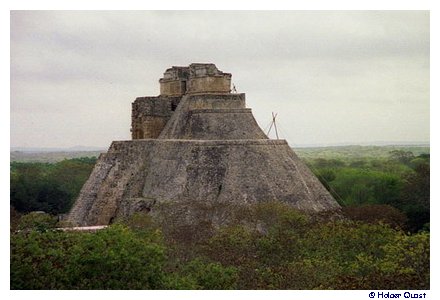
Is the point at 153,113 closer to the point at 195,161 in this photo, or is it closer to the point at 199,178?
the point at 195,161

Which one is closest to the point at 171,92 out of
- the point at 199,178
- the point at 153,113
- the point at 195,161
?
the point at 153,113

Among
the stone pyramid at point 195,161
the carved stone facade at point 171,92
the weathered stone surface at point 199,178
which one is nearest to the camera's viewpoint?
the weathered stone surface at point 199,178

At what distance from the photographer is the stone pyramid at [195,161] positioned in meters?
27.6

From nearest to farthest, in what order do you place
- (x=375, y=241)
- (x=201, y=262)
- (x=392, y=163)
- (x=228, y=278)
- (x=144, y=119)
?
(x=228, y=278), (x=201, y=262), (x=375, y=241), (x=144, y=119), (x=392, y=163)

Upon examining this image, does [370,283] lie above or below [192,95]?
below

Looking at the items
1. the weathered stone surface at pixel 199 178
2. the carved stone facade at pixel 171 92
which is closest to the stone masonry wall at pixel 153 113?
the carved stone facade at pixel 171 92

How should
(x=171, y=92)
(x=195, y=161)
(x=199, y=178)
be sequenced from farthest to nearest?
1. (x=171, y=92)
2. (x=195, y=161)
3. (x=199, y=178)

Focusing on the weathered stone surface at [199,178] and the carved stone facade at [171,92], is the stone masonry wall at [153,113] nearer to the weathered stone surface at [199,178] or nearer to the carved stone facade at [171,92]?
the carved stone facade at [171,92]

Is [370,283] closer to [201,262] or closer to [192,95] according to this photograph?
[201,262]

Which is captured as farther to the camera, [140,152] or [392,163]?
[392,163]

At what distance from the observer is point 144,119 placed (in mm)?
32562

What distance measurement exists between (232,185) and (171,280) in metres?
9.70

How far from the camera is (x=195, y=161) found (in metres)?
28.2

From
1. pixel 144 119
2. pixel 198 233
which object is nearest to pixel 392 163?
pixel 144 119
